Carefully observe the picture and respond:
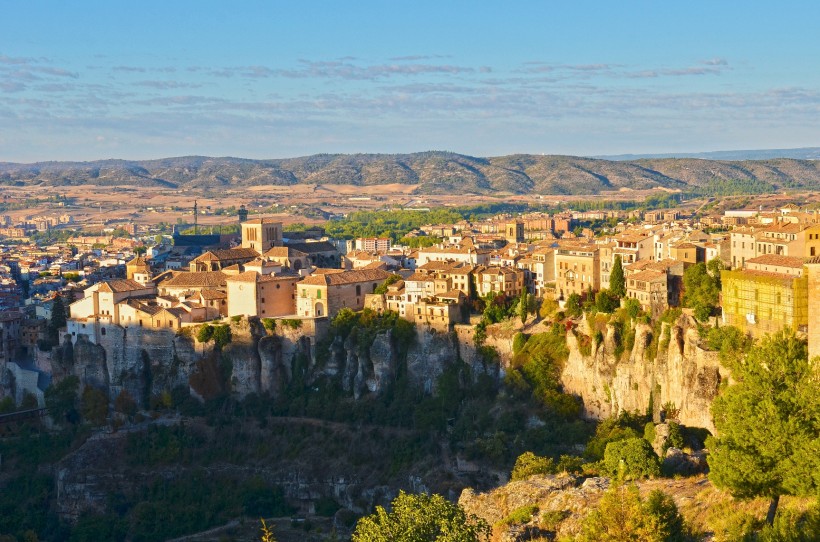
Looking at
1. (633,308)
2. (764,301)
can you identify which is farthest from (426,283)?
(764,301)

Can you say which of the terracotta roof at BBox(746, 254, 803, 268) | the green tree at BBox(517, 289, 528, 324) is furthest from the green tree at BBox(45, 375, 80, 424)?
the terracotta roof at BBox(746, 254, 803, 268)

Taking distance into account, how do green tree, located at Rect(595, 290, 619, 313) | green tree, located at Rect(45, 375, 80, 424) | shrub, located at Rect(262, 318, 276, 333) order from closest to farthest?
green tree, located at Rect(595, 290, 619, 313) < shrub, located at Rect(262, 318, 276, 333) < green tree, located at Rect(45, 375, 80, 424)

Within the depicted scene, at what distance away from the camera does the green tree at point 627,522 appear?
655 inches

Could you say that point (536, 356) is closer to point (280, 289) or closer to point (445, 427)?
point (445, 427)

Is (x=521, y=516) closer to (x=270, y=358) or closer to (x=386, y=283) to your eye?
(x=270, y=358)

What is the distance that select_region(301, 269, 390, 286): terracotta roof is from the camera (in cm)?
4719

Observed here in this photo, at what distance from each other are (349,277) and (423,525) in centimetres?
2846

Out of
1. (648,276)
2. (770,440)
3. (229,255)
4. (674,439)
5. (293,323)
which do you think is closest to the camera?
(770,440)

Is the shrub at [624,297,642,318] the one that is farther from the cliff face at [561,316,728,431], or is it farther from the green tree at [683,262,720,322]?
the green tree at [683,262,720,322]

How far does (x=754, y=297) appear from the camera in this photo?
104 feet

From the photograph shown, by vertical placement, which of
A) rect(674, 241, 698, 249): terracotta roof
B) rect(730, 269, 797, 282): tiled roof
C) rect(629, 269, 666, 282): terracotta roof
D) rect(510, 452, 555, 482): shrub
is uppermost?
rect(674, 241, 698, 249): terracotta roof

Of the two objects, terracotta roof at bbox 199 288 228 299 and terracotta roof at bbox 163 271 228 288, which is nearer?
terracotta roof at bbox 199 288 228 299

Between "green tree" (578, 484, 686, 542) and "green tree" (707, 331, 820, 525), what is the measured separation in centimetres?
229

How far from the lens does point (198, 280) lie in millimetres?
50875
